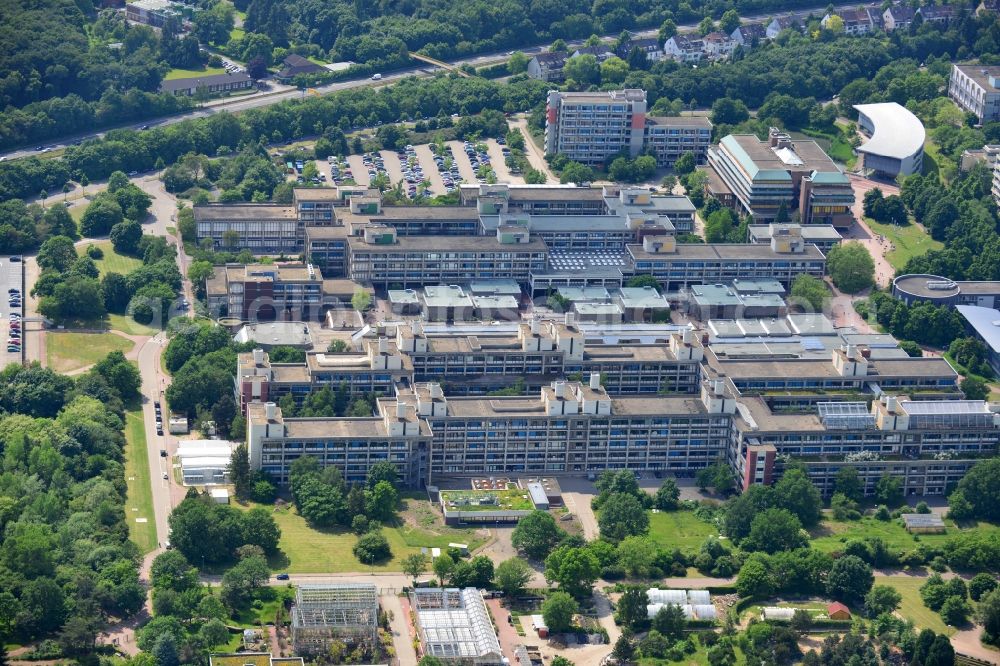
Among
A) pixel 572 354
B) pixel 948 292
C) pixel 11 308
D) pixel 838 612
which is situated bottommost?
pixel 838 612

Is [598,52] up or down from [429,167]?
up

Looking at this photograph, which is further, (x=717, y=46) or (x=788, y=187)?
(x=717, y=46)

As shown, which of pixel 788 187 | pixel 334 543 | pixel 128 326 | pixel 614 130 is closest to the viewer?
pixel 334 543

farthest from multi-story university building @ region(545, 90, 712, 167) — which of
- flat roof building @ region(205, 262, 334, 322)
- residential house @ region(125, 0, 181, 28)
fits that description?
residential house @ region(125, 0, 181, 28)

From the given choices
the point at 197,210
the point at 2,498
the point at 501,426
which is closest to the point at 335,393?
the point at 501,426

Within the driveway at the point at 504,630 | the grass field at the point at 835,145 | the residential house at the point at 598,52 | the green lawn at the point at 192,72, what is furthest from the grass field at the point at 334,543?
the residential house at the point at 598,52

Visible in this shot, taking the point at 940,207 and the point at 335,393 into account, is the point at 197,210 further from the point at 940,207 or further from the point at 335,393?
the point at 940,207

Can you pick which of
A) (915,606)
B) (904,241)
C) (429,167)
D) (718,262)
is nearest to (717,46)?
(429,167)

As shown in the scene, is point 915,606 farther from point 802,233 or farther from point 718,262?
point 802,233
